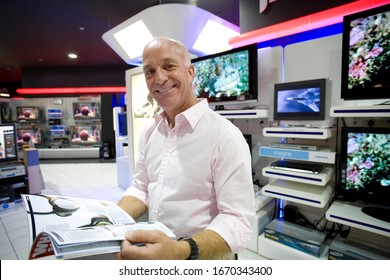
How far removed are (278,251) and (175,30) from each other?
2.58 metres

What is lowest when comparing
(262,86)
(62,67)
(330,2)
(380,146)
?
(380,146)

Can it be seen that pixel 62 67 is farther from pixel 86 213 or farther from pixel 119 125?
pixel 86 213

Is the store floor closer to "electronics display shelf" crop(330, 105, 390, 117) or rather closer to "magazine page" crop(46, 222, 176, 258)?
"electronics display shelf" crop(330, 105, 390, 117)

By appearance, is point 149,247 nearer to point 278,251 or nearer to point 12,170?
point 278,251

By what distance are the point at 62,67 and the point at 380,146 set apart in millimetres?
9544

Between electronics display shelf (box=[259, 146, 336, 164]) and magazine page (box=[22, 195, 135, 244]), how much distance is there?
1.51 meters

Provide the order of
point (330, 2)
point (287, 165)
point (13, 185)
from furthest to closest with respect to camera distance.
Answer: point (13, 185) → point (330, 2) → point (287, 165)

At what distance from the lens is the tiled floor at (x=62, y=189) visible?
2.71 meters

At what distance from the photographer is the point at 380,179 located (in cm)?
167

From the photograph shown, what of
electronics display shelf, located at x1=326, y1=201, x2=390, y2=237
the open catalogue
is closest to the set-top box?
the open catalogue

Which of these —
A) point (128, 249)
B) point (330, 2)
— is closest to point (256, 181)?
point (330, 2)

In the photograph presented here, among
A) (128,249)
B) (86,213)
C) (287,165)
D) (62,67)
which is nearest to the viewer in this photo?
(128,249)

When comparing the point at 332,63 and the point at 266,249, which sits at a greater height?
the point at 332,63

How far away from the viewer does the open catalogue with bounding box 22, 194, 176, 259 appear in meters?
0.64
